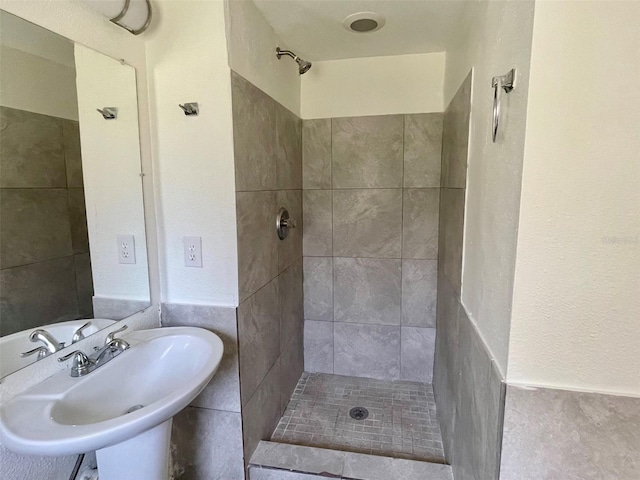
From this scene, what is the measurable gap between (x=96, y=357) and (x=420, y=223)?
1772mm

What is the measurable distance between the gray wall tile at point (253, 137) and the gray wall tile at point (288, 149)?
0.22 ft

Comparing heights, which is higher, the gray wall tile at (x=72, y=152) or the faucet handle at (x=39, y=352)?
the gray wall tile at (x=72, y=152)

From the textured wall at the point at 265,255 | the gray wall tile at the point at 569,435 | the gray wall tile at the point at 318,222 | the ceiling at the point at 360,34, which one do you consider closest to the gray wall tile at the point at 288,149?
the textured wall at the point at 265,255

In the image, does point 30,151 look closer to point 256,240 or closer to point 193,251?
point 193,251

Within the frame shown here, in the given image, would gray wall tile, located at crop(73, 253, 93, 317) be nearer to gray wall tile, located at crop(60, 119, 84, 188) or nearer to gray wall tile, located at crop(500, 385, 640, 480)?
gray wall tile, located at crop(60, 119, 84, 188)

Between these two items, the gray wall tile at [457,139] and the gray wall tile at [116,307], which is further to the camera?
the gray wall tile at [457,139]

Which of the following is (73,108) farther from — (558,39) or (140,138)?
(558,39)

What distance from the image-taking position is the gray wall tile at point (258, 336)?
56.5 inches

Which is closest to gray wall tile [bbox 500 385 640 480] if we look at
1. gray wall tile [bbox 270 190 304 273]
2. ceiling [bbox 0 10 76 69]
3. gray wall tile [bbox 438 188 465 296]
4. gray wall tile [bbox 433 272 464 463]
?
gray wall tile [bbox 433 272 464 463]

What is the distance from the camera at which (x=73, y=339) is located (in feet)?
3.68

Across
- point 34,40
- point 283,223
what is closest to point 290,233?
point 283,223

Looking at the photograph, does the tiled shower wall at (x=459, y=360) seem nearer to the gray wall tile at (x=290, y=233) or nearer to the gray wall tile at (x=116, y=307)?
the gray wall tile at (x=290, y=233)

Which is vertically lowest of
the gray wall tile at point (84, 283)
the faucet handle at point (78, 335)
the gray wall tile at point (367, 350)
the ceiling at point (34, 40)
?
the gray wall tile at point (367, 350)

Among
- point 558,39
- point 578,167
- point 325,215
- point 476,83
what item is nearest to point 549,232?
point 578,167
